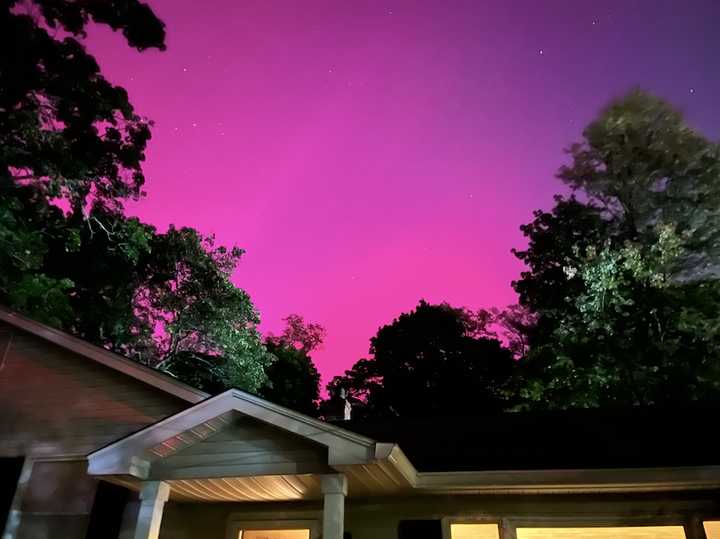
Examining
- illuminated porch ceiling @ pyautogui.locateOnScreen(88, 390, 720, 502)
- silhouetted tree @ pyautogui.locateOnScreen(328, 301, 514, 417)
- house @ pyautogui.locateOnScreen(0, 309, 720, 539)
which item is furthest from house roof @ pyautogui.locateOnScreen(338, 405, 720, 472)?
silhouetted tree @ pyautogui.locateOnScreen(328, 301, 514, 417)

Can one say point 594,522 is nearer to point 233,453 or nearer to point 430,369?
point 233,453

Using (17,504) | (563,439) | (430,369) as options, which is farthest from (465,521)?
(430,369)

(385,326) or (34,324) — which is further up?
(385,326)

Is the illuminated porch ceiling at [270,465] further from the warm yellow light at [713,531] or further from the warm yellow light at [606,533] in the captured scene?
the warm yellow light at [606,533]

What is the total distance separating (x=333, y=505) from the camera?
19.3ft

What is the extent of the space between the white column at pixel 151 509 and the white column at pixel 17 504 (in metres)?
2.90

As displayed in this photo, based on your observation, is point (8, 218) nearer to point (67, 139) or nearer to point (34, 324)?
point (67, 139)

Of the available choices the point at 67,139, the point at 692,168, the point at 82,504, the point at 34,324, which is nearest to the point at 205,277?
the point at 67,139

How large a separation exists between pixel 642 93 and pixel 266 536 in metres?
16.8

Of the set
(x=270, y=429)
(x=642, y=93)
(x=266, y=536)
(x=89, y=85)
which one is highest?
(x=642, y=93)

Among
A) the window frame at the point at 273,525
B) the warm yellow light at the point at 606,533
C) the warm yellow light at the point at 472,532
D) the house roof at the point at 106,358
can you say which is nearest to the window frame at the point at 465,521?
the window frame at the point at 273,525

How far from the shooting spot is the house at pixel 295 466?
6301 millimetres

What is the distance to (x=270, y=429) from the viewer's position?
21.1 ft

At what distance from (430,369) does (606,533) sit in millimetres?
22620
